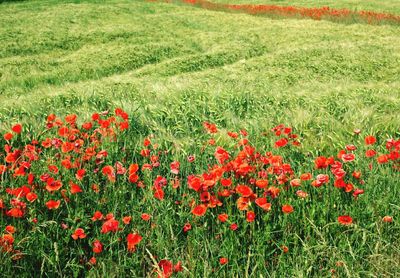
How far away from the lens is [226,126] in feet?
16.1

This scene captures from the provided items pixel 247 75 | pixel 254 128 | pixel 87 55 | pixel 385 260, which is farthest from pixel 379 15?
pixel 385 260

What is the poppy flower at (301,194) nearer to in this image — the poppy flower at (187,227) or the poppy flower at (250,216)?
the poppy flower at (250,216)

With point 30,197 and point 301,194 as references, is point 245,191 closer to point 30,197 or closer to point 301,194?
point 301,194

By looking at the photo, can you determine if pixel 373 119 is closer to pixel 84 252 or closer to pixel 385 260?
pixel 385 260

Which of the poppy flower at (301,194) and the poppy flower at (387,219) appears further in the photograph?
the poppy flower at (301,194)

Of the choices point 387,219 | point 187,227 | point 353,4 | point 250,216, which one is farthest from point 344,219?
point 353,4

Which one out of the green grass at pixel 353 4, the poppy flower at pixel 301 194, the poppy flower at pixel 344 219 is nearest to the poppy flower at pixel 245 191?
the poppy flower at pixel 301 194

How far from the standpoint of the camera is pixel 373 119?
4.52 metres

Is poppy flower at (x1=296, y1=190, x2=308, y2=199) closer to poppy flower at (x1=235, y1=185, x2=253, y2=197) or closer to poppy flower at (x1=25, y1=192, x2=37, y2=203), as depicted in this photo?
poppy flower at (x1=235, y1=185, x2=253, y2=197)

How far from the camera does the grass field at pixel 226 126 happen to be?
236cm

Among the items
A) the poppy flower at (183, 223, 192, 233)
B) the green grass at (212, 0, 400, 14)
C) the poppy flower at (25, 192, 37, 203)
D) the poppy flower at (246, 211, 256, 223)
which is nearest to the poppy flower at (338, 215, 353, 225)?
the poppy flower at (246, 211, 256, 223)

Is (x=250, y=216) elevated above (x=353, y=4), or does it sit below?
below

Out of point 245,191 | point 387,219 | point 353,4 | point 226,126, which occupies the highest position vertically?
point 353,4

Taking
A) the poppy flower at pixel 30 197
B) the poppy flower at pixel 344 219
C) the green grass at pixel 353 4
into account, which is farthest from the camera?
the green grass at pixel 353 4
